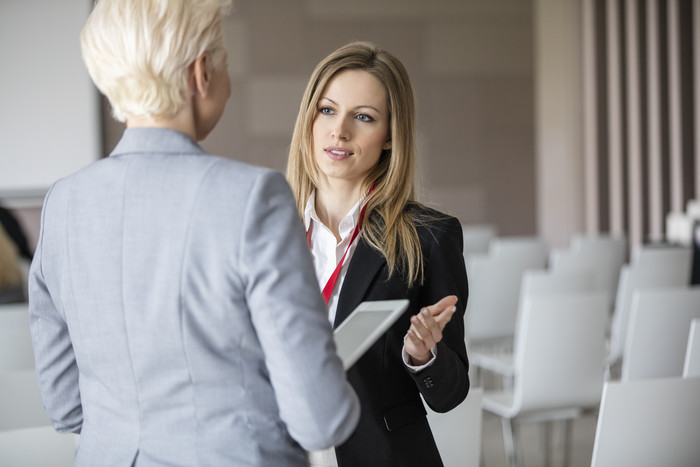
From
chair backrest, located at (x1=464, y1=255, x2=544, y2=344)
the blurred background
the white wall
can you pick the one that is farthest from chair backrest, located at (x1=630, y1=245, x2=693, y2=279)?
the white wall

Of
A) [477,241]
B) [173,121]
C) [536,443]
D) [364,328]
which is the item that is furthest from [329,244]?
[477,241]

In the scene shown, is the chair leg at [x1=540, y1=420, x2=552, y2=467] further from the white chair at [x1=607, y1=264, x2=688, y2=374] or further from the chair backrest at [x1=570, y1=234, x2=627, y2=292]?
the chair backrest at [x1=570, y1=234, x2=627, y2=292]

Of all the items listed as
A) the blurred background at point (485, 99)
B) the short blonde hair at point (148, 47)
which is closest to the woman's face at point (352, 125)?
the short blonde hair at point (148, 47)

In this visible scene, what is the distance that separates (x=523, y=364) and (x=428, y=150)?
7.14 meters

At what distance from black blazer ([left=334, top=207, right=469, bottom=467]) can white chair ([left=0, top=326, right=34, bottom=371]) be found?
1.89m

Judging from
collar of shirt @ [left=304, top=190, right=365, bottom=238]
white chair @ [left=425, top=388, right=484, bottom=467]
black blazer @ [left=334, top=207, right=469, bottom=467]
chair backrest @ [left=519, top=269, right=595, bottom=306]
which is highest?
collar of shirt @ [left=304, top=190, right=365, bottom=238]

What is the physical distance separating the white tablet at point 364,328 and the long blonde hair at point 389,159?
367 millimetres

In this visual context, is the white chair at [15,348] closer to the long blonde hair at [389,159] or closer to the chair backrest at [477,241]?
the long blonde hair at [389,159]

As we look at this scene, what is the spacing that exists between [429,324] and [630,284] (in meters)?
3.59

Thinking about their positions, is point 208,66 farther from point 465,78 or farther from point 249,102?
point 465,78

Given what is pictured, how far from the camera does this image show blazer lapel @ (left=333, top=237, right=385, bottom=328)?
5.42 ft

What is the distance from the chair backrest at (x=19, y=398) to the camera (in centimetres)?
230

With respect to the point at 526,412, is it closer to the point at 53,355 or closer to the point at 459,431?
the point at 459,431

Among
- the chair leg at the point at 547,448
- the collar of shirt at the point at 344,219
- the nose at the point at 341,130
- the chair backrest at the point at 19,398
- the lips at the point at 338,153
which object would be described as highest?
the nose at the point at 341,130
